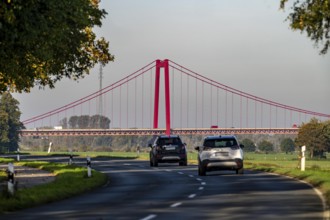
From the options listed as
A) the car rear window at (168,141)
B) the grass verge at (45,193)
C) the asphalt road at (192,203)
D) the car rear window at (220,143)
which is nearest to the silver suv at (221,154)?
the car rear window at (220,143)

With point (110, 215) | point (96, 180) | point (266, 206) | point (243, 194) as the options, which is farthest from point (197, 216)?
point (96, 180)

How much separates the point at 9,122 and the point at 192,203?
15109 cm

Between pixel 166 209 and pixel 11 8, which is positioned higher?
pixel 11 8

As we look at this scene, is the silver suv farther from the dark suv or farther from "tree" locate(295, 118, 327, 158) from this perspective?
"tree" locate(295, 118, 327, 158)

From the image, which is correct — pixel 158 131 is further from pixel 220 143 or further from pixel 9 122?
pixel 220 143

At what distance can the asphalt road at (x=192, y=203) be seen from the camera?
17906 millimetres

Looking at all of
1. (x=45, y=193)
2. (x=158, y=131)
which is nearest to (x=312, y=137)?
(x=158, y=131)

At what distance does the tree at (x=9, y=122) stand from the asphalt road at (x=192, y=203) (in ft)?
450

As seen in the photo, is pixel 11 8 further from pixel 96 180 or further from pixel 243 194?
pixel 96 180

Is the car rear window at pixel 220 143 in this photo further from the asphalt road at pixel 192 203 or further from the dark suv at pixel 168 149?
the dark suv at pixel 168 149

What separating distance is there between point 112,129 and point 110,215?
13443cm

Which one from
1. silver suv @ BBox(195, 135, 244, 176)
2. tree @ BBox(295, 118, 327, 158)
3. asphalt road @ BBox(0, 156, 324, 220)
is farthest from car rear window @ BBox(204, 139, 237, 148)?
tree @ BBox(295, 118, 327, 158)

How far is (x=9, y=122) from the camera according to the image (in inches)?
6668

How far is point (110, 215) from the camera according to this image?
1794 centimetres
